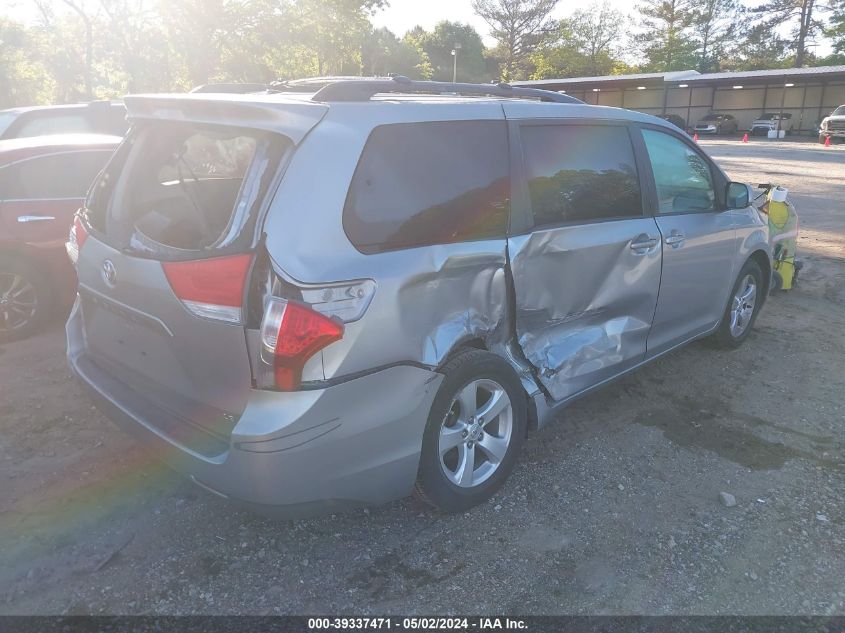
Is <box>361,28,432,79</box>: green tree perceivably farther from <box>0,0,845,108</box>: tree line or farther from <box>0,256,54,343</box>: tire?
<box>0,256,54,343</box>: tire

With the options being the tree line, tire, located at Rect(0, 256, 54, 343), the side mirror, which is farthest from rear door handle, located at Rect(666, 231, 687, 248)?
the tree line

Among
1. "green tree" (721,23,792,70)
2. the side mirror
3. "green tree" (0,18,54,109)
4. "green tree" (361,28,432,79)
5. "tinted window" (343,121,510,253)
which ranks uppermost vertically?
Result: "green tree" (721,23,792,70)

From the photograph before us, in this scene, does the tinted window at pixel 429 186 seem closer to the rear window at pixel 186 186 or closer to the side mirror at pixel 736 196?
the rear window at pixel 186 186

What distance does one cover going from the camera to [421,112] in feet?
9.07

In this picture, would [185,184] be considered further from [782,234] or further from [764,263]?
[782,234]

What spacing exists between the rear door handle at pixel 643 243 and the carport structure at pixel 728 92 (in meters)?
36.2

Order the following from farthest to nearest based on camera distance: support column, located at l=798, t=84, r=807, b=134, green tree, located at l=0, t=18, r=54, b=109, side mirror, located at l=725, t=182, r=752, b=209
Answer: support column, located at l=798, t=84, r=807, b=134, green tree, located at l=0, t=18, r=54, b=109, side mirror, located at l=725, t=182, r=752, b=209

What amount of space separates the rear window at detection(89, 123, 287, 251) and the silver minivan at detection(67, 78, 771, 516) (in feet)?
0.05

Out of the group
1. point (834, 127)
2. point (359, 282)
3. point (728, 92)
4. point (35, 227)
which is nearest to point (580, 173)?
point (359, 282)

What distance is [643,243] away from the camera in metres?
3.74

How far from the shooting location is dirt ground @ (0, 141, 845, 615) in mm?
2543

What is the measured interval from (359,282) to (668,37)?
64948mm

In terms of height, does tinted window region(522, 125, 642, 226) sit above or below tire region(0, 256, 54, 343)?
above

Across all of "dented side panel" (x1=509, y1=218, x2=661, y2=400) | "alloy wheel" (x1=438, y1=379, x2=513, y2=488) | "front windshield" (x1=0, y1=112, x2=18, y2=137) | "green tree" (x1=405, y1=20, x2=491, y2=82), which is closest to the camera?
"alloy wheel" (x1=438, y1=379, x2=513, y2=488)
